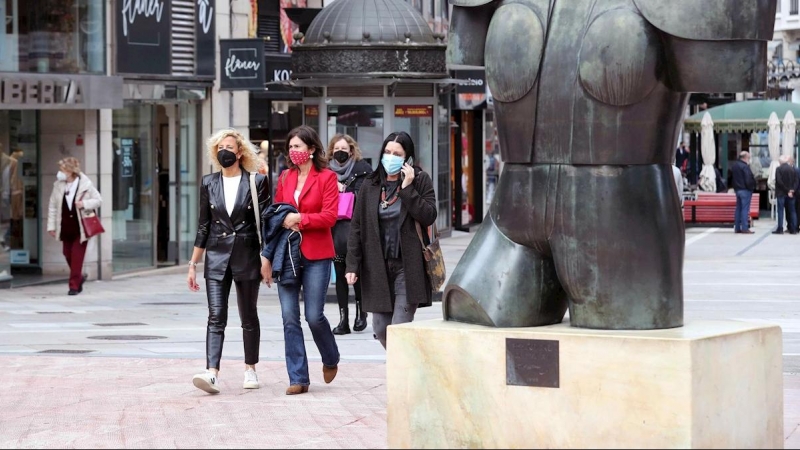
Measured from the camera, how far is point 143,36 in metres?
21.2

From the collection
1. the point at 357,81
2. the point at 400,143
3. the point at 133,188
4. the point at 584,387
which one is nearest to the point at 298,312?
the point at 400,143

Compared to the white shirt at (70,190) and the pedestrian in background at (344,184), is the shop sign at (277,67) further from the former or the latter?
the pedestrian in background at (344,184)

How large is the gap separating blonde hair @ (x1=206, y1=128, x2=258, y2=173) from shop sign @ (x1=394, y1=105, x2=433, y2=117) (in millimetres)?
7345

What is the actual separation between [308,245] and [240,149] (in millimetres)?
871

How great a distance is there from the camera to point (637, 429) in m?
6.64

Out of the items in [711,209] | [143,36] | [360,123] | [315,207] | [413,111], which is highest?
[143,36]

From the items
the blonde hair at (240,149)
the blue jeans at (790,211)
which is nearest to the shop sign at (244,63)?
the blonde hair at (240,149)

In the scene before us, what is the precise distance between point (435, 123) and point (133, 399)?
30.6ft

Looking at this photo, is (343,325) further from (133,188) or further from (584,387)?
(133,188)

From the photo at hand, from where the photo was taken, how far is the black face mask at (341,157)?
44.8 feet

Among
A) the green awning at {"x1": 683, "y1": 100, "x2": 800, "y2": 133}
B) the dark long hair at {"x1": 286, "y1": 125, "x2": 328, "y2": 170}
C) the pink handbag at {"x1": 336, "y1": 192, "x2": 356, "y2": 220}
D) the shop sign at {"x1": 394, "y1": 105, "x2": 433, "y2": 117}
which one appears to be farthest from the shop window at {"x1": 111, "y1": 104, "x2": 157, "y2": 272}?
the green awning at {"x1": 683, "y1": 100, "x2": 800, "y2": 133}

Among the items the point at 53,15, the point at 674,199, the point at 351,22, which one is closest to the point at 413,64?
the point at 351,22

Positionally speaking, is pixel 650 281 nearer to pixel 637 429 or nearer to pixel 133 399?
pixel 637 429

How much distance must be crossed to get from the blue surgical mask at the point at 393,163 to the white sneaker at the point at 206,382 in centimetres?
176
